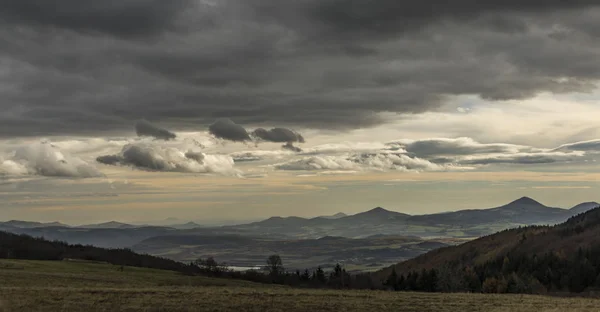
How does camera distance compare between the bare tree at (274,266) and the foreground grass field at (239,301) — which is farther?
the bare tree at (274,266)

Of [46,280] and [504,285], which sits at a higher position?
[46,280]

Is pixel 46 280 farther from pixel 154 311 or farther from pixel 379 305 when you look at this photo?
pixel 379 305

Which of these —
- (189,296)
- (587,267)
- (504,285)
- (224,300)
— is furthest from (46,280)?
(587,267)

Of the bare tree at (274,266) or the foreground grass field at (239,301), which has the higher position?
the foreground grass field at (239,301)

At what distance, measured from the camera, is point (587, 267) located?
17150 centimetres

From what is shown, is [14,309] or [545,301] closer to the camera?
[14,309]

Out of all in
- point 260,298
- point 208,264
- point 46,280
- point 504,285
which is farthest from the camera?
point 208,264

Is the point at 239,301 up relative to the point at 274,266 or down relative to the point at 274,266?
up

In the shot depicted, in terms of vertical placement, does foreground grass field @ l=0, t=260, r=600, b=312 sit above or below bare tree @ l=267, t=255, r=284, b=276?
above

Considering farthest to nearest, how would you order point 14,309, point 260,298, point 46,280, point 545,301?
point 46,280 → point 545,301 → point 260,298 → point 14,309

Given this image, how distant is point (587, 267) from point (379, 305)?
151 meters

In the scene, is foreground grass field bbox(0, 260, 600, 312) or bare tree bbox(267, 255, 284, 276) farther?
bare tree bbox(267, 255, 284, 276)

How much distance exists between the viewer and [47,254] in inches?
7544

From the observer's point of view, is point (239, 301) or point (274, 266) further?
point (274, 266)
